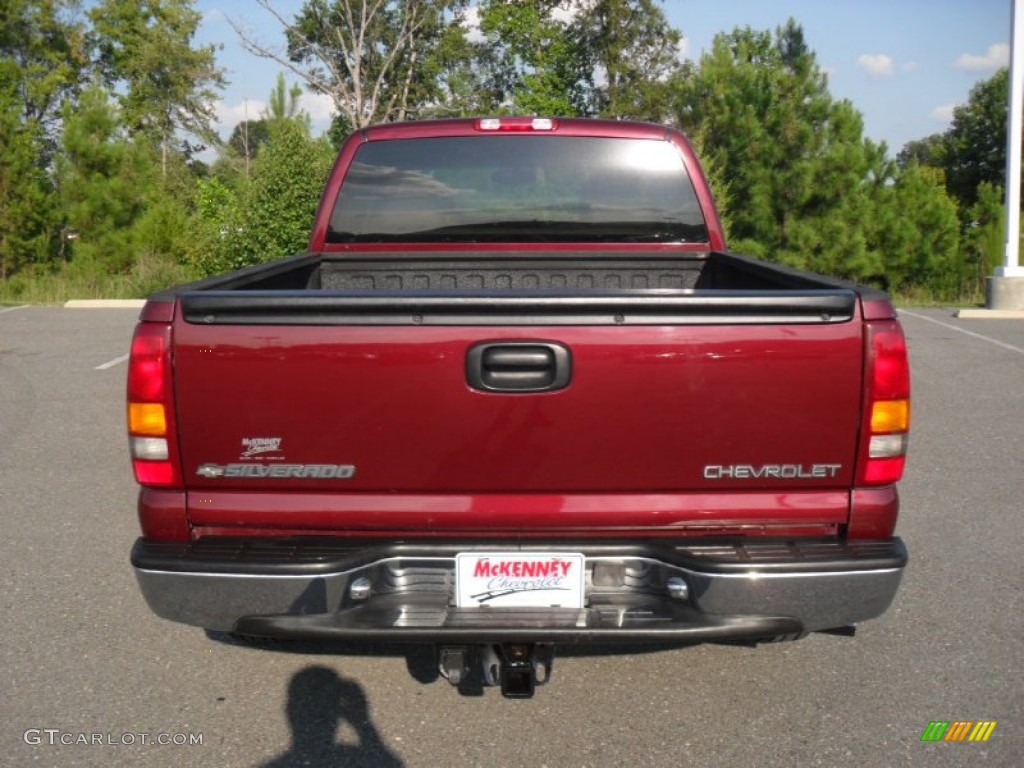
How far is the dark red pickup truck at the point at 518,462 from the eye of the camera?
2826 millimetres

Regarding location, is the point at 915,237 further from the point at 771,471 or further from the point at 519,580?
the point at 519,580

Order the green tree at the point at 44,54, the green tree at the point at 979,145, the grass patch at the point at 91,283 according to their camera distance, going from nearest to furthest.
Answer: the grass patch at the point at 91,283 < the green tree at the point at 44,54 < the green tree at the point at 979,145

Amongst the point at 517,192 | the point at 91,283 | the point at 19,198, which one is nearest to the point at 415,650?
the point at 517,192

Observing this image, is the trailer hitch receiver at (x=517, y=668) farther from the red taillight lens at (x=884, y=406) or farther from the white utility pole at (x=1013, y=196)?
the white utility pole at (x=1013, y=196)

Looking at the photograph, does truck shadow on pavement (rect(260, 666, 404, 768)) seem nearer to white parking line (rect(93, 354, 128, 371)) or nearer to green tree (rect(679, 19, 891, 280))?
white parking line (rect(93, 354, 128, 371))

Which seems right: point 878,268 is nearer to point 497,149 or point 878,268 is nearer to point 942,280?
point 942,280

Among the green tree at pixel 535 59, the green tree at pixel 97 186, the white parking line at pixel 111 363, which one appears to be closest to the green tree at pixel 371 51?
the green tree at pixel 535 59

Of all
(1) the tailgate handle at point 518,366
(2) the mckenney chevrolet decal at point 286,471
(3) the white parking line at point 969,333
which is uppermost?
(1) the tailgate handle at point 518,366

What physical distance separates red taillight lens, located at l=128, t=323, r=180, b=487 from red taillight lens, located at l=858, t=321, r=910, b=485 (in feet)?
6.36

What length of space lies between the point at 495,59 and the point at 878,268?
21988mm

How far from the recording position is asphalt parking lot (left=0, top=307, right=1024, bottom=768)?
10.5 feet

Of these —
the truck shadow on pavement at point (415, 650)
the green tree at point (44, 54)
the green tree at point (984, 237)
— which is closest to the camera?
the truck shadow on pavement at point (415, 650)

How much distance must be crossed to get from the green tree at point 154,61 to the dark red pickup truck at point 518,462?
41760 millimetres

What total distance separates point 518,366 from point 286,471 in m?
0.72
